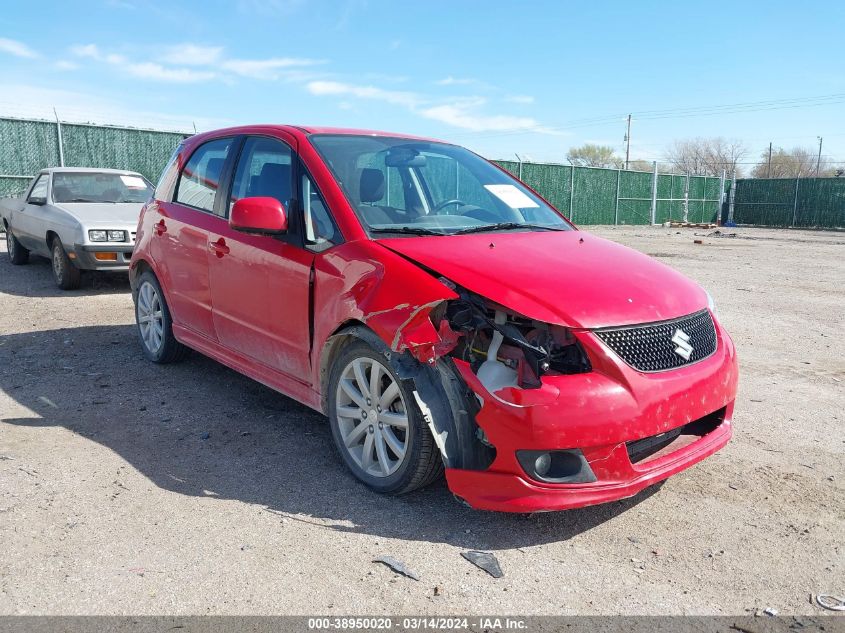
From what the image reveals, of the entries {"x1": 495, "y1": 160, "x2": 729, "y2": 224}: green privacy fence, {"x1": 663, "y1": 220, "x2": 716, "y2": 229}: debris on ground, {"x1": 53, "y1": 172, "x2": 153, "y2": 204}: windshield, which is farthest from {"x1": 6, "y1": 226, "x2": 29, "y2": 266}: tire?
{"x1": 663, "y1": 220, "x2": 716, "y2": 229}: debris on ground

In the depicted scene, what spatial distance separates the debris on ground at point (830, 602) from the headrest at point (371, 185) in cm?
273

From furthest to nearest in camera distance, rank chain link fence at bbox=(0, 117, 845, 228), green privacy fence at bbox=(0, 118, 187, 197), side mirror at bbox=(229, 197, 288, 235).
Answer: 1. chain link fence at bbox=(0, 117, 845, 228)
2. green privacy fence at bbox=(0, 118, 187, 197)
3. side mirror at bbox=(229, 197, 288, 235)

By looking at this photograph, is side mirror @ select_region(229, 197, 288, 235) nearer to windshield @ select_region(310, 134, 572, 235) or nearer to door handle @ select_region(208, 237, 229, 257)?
windshield @ select_region(310, 134, 572, 235)

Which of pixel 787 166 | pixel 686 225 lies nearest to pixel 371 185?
pixel 686 225

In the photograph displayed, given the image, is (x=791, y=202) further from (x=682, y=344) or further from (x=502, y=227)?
(x=682, y=344)

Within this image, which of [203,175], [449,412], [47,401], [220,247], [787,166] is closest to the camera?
[449,412]

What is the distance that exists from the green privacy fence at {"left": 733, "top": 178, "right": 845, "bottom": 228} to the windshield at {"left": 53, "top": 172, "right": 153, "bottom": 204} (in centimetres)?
2982

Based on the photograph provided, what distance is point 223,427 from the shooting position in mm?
4477

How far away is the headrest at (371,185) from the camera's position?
154 inches

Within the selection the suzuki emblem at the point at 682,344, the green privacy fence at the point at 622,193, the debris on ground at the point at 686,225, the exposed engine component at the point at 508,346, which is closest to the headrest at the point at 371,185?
the exposed engine component at the point at 508,346

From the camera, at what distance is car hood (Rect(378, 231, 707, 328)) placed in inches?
120

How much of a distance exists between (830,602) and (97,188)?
10.2 metres

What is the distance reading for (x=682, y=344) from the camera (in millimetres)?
3252

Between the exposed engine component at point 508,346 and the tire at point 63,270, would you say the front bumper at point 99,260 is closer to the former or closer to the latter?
the tire at point 63,270
